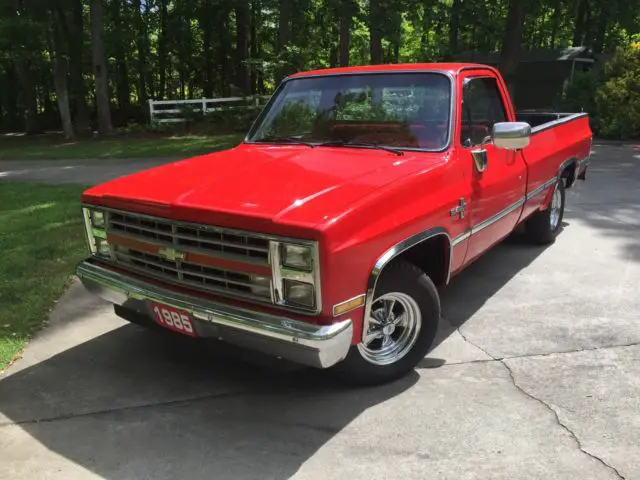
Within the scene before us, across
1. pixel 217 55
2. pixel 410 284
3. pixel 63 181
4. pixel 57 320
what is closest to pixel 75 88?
pixel 217 55

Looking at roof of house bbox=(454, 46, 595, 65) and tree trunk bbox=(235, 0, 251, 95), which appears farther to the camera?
tree trunk bbox=(235, 0, 251, 95)

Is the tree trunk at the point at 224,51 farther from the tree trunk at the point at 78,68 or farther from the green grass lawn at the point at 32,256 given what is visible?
the green grass lawn at the point at 32,256

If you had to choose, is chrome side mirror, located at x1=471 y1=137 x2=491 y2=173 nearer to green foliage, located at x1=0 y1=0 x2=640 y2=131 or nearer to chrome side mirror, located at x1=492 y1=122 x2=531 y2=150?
chrome side mirror, located at x1=492 y1=122 x2=531 y2=150

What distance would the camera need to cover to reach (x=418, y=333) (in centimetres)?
357

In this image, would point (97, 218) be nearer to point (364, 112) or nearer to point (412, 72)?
point (364, 112)

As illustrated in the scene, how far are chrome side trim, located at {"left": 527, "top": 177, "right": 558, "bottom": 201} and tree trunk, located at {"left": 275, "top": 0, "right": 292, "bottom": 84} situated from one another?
16.0 meters

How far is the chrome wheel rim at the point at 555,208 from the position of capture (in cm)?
611

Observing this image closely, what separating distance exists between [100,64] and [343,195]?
2149 cm

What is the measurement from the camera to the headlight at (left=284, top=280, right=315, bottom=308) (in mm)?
2852

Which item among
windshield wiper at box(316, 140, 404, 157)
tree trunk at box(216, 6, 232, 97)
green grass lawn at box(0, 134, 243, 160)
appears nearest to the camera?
windshield wiper at box(316, 140, 404, 157)

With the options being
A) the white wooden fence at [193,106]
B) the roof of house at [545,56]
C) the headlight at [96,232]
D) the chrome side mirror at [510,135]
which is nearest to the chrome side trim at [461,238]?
the chrome side mirror at [510,135]

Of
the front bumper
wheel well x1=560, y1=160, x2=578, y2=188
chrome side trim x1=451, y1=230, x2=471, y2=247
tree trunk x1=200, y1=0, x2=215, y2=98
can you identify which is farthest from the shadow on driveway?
tree trunk x1=200, y1=0, x2=215, y2=98

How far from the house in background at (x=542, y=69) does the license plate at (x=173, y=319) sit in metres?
24.8

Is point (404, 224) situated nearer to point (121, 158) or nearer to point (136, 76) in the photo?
point (121, 158)
